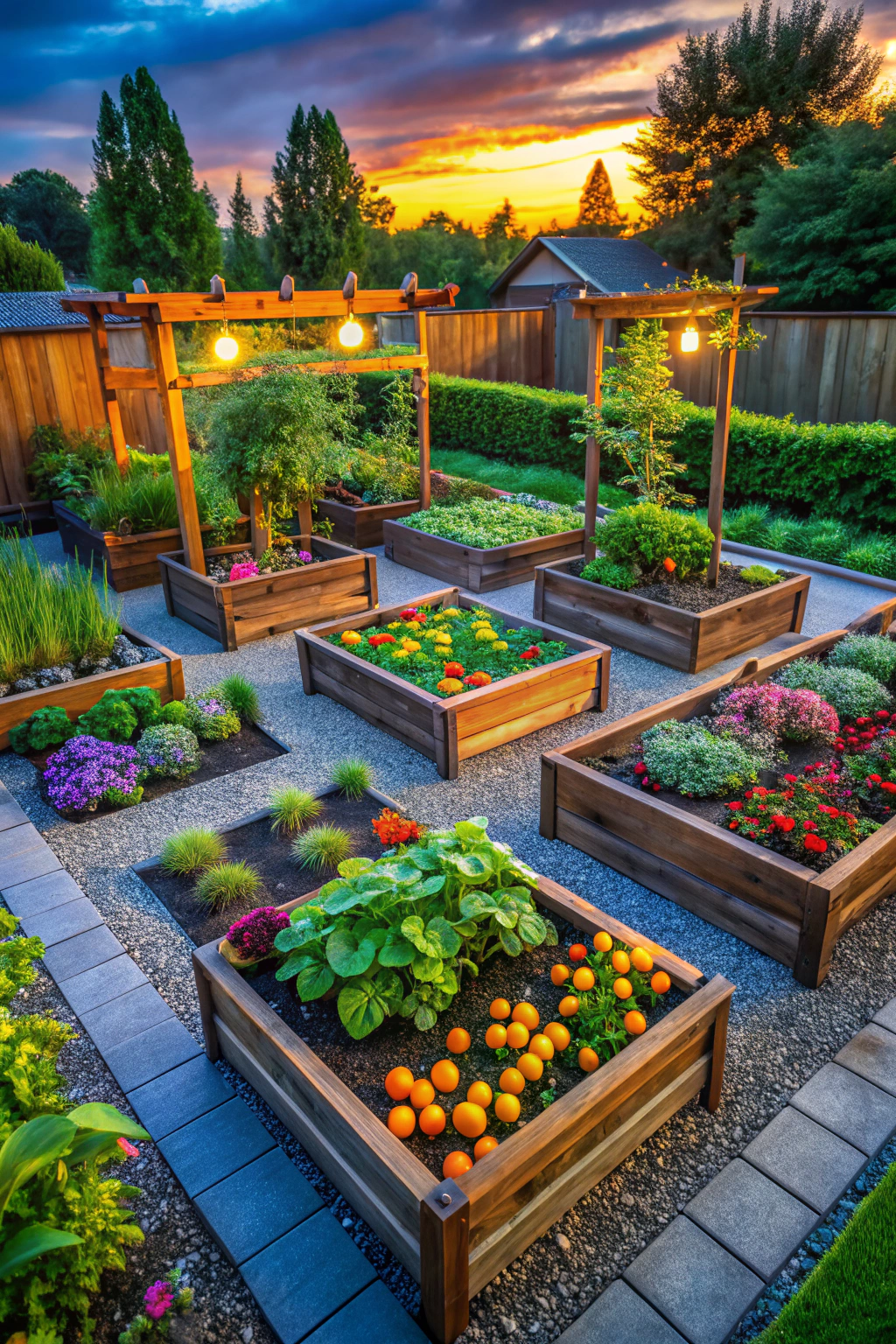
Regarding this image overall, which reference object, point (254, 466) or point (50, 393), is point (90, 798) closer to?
point (254, 466)

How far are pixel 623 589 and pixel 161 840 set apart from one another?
372cm

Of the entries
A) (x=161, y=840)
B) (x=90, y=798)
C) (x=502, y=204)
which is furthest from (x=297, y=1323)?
(x=502, y=204)

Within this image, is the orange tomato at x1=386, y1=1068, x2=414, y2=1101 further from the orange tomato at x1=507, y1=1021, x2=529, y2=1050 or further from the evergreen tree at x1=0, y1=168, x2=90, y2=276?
the evergreen tree at x1=0, y1=168, x2=90, y2=276

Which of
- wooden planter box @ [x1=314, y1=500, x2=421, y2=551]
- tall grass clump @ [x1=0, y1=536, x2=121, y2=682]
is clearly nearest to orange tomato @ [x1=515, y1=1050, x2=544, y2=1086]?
tall grass clump @ [x1=0, y1=536, x2=121, y2=682]

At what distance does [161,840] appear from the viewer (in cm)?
419

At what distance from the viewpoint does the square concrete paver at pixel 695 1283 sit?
2.05m

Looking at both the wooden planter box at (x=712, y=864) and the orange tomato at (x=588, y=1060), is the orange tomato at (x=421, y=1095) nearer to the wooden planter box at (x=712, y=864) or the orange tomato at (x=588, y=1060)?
the orange tomato at (x=588, y=1060)

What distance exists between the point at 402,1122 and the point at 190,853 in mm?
2009

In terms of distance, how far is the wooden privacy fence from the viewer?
9.89m

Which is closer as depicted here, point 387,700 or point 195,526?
point 387,700

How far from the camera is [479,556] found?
732cm

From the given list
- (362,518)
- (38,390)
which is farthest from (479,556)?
(38,390)

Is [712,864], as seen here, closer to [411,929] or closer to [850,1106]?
[850,1106]

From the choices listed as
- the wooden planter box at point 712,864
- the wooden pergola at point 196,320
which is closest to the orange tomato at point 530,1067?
the wooden planter box at point 712,864
